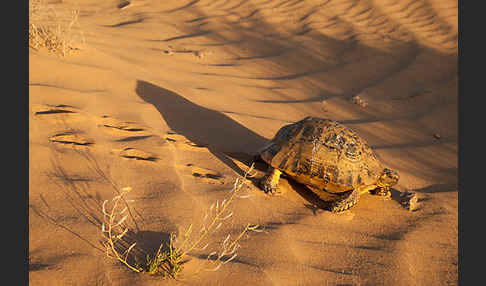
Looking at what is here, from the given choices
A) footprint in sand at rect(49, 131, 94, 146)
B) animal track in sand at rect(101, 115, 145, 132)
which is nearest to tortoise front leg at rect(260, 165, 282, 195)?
animal track in sand at rect(101, 115, 145, 132)

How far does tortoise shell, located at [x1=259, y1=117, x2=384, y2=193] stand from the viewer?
8.94 feet

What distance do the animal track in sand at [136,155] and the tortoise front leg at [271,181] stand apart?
981mm

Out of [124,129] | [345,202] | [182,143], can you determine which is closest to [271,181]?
[345,202]

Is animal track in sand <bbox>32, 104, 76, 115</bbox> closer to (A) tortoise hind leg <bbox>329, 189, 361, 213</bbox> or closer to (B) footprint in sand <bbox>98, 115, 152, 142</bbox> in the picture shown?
A: (B) footprint in sand <bbox>98, 115, 152, 142</bbox>

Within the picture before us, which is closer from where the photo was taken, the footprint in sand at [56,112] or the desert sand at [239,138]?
the desert sand at [239,138]

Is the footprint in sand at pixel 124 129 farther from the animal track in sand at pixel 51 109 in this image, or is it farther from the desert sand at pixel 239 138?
the animal track in sand at pixel 51 109

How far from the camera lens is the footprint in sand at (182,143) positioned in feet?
10.5

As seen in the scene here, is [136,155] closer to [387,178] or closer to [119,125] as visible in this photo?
[119,125]

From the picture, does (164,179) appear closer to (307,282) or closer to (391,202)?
(307,282)

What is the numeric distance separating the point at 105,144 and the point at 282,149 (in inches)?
62.9

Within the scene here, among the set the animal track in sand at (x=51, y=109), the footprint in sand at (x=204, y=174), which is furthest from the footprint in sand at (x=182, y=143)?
the animal track in sand at (x=51, y=109)

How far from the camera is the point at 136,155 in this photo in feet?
9.37

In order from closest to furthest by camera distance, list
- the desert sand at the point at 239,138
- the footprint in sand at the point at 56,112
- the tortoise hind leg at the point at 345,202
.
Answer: the desert sand at the point at 239,138 → the tortoise hind leg at the point at 345,202 → the footprint in sand at the point at 56,112

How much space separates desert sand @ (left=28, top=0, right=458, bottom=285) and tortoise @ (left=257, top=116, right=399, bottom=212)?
0.15 metres
